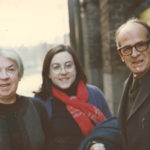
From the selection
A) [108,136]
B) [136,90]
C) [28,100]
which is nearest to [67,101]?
[28,100]

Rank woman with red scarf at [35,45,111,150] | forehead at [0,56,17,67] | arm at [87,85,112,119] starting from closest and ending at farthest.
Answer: forehead at [0,56,17,67] < woman with red scarf at [35,45,111,150] < arm at [87,85,112,119]

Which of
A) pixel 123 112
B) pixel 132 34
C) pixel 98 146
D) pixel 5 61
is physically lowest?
pixel 98 146

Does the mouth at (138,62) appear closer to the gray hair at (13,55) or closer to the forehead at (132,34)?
the forehead at (132,34)

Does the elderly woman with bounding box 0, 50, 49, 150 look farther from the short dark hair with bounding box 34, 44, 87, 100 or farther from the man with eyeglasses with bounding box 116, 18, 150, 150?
the man with eyeglasses with bounding box 116, 18, 150, 150

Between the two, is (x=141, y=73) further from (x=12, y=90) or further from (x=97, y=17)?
(x=97, y=17)

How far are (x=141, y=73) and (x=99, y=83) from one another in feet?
22.5

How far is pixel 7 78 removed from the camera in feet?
7.61

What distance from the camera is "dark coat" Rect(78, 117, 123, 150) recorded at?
2.23 metres

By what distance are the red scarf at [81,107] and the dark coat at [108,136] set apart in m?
0.63

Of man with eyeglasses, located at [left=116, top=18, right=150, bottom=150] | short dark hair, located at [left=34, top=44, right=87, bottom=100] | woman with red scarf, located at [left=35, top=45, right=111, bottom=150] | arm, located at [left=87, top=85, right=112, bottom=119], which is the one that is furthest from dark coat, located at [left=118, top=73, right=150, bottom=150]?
short dark hair, located at [left=34, top=44, right=87, bottom=100]

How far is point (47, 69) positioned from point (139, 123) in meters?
1.45

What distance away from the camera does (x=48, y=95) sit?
10.4 ft

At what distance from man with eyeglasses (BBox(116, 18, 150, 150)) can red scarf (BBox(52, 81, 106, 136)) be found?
0.86 m

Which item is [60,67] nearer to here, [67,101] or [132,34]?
[67,101]
